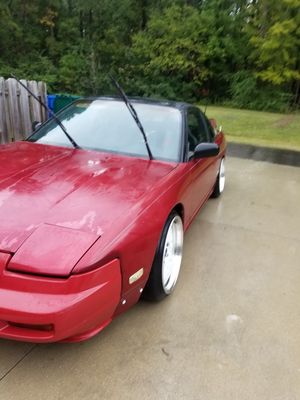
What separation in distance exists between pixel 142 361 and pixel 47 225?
96 centimetres

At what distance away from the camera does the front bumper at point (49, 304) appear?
186cm

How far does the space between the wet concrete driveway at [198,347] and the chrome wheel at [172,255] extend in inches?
4.7

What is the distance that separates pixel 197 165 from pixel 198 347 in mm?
1706

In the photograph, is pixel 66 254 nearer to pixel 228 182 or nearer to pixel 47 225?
pixel 47 225

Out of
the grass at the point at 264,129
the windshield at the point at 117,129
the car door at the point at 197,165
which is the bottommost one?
the grass at the point at 264,129

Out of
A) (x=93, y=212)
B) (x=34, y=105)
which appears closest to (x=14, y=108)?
(x=34, y=105)

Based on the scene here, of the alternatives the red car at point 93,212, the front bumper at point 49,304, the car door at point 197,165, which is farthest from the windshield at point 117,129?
the front bumper at point 49,304

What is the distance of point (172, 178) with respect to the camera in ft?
9.96

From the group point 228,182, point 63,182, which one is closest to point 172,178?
point 63,182

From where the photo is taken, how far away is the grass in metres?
9.34

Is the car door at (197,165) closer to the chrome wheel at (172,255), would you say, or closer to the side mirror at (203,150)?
the side mirror at (203,150)

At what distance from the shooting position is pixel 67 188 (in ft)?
8.79

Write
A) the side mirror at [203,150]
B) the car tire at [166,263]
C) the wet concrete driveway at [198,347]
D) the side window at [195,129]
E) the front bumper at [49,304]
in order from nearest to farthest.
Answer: the front bumper at [49,304] → the wet concrete driveway at [198,347] → the car tire at [166,263] → the side mirror at [203,150] → the side window at [195,129]

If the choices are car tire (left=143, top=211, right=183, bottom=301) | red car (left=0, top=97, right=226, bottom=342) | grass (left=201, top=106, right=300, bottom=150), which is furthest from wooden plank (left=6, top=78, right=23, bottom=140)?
grass (left=201, top=106, right=300, bottom=150)
